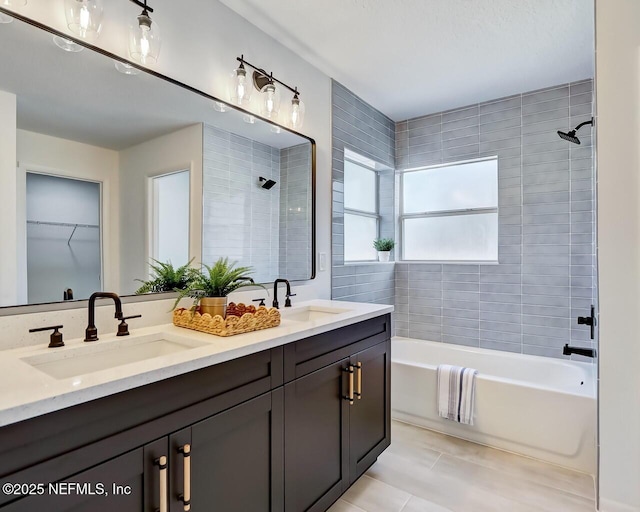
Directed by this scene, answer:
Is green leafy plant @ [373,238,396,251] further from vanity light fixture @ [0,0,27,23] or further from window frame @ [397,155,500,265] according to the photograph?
vanity light fixture @ [0,0,27,23]

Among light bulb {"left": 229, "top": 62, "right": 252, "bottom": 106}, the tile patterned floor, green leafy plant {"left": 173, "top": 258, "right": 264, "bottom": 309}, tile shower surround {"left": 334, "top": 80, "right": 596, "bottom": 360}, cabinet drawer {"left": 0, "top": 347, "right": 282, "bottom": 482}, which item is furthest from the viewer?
tile shower surround {"left": 334, "top": 80, "right": 596, "bottom": 360}

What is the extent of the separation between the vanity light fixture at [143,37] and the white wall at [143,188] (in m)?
0.33

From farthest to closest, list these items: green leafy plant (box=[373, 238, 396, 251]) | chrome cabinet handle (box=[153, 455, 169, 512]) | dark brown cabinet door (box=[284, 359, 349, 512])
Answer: green leafy plant (box=[373, 238, 396, 251]) < dark brown cabinet door (box=[284, 359, 349, 512]) < chrome cabinet handle (box=[153, 455, 169, 512])

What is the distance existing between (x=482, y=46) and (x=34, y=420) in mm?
2848

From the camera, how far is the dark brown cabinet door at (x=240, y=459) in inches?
44.4

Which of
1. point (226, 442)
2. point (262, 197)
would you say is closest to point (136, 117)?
point (262, 197)

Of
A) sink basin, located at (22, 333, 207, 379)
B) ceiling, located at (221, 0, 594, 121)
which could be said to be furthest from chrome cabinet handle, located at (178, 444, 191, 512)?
ceiling, located at (221, 0, 594, 121)

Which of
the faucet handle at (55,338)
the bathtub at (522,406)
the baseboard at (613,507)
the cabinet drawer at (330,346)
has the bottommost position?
the baseboard at (613,507)

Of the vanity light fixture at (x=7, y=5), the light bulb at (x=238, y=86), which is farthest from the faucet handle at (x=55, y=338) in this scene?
the light bulb at (x=238, y=86)

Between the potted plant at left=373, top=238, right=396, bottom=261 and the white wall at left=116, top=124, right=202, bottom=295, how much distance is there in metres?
2.08

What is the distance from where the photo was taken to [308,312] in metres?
2.27

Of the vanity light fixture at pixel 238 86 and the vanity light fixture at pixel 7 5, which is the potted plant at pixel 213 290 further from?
the vanity light fixture at pixel 7 5

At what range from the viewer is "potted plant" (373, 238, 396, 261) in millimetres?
3498

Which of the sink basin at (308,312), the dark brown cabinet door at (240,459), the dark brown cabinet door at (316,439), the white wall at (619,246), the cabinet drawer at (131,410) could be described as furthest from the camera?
the sink basin at (308,312)
